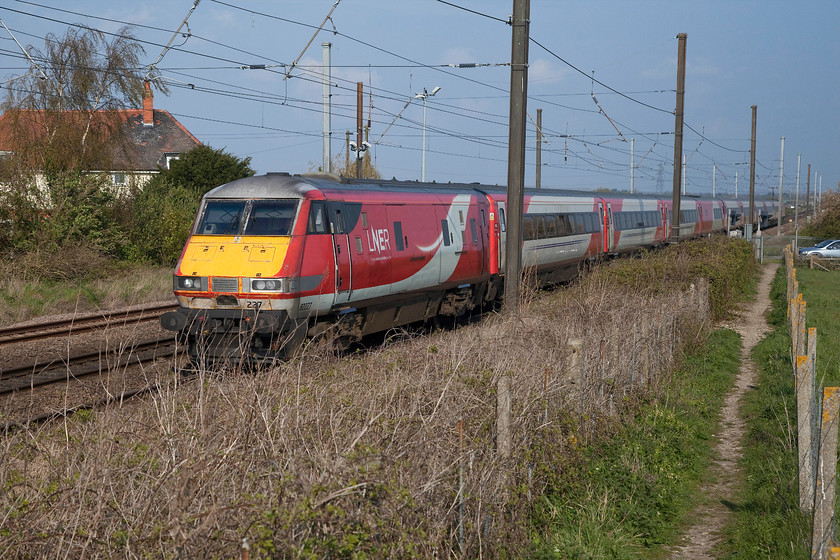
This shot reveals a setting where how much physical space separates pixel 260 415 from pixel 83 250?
66.2ft

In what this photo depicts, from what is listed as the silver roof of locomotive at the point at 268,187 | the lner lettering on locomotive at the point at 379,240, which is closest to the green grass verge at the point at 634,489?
the lner lettering on locomotive at the point at 379,240

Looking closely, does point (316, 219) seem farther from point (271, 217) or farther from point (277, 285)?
point (277, 285)

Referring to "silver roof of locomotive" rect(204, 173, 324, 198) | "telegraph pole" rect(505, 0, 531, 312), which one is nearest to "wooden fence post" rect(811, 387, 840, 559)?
"telegraph pole" rect(505, 0, 531, 312)

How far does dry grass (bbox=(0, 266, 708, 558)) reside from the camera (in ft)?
13.1

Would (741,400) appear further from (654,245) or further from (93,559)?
(654,245)

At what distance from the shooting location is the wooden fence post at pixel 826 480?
18.1 feet

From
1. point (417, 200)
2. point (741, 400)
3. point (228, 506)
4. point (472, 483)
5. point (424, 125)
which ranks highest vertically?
point (424, 125)

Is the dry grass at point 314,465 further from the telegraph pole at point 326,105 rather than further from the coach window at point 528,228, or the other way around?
the telegraph pole at point 326,105

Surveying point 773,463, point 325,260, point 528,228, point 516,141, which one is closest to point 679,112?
point 528,228

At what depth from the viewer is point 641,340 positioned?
10.6 meters

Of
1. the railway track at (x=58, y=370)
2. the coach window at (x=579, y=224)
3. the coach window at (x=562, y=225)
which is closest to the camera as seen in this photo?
the railway track at (x=58, y=370)

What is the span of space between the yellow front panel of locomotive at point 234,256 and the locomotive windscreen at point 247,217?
15 cm

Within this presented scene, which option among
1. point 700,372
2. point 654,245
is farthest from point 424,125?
point 700,372

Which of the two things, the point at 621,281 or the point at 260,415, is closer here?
the point at 260,415
